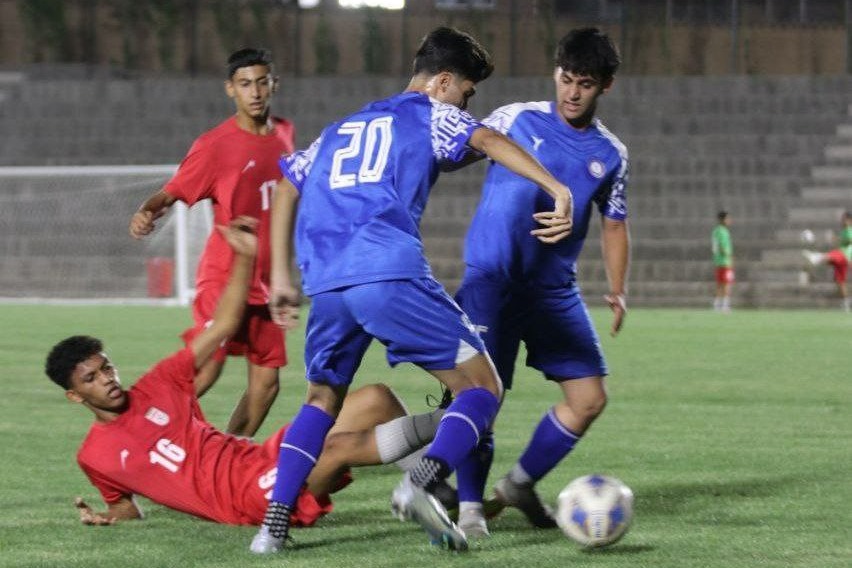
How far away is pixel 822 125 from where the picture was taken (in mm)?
28484

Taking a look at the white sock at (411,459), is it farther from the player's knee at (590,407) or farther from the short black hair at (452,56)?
the short black hair at (452,56)

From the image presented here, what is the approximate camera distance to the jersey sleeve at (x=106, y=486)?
579cm

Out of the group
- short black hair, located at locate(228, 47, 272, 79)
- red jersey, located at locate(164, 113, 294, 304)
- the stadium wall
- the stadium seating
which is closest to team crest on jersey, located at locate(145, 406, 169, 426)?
red jersey, located at locate(164, 113, 294, 304)

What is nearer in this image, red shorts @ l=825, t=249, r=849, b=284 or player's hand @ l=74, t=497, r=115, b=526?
player's hand @ l=74, t=497, r=115, b=526

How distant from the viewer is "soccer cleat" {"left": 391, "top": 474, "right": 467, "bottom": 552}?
4.74 metres

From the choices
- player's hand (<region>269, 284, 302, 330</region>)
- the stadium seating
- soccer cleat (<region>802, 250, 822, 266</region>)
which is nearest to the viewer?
player's hand (<region>269, 284, 302, 330</region>)

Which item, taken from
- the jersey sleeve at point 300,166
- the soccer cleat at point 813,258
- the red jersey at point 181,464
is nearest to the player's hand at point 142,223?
the red jersey at point 181,464

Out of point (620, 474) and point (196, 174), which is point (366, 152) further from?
point (620, 474)

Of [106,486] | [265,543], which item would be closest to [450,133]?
[265,543]

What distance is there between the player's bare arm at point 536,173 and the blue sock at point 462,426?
0.55 m

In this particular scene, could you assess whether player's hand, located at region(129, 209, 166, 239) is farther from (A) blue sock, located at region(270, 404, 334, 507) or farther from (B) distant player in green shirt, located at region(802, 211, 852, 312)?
(B) distant player in green shirt, located at region(802, 211, 852, 312)

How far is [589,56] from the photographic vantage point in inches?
227

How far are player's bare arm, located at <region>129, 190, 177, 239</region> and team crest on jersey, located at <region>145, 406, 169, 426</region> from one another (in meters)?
1.25

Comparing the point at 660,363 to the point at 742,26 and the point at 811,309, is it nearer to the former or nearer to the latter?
the point at 811,309
